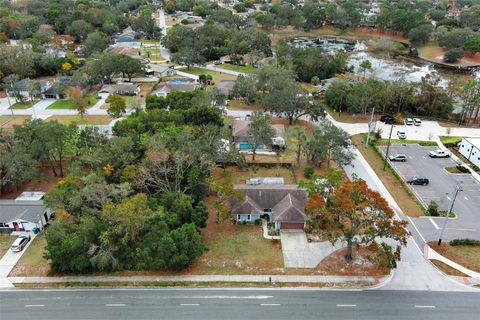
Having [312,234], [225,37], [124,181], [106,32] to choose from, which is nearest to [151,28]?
[106,32]

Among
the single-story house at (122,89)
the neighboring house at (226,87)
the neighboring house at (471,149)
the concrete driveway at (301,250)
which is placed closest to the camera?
the concrete driveway at (301,250)

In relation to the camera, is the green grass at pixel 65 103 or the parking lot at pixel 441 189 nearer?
the parking lot at pixel 441 189

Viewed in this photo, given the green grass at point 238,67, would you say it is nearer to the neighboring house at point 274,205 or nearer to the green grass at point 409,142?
the green grass at point 409,142

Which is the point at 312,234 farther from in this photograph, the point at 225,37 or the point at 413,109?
the point at 225,37

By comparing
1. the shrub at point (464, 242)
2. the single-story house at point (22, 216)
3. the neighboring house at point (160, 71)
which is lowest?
the shrub at point (464, 242)

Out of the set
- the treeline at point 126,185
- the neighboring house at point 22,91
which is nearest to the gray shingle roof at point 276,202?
the treeline at point 126,185

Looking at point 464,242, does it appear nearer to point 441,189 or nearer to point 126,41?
point 441,189

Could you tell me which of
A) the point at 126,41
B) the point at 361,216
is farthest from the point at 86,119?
the point at 126,41

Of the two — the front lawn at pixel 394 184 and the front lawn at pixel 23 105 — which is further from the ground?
the front lawn at pixel 23 105
